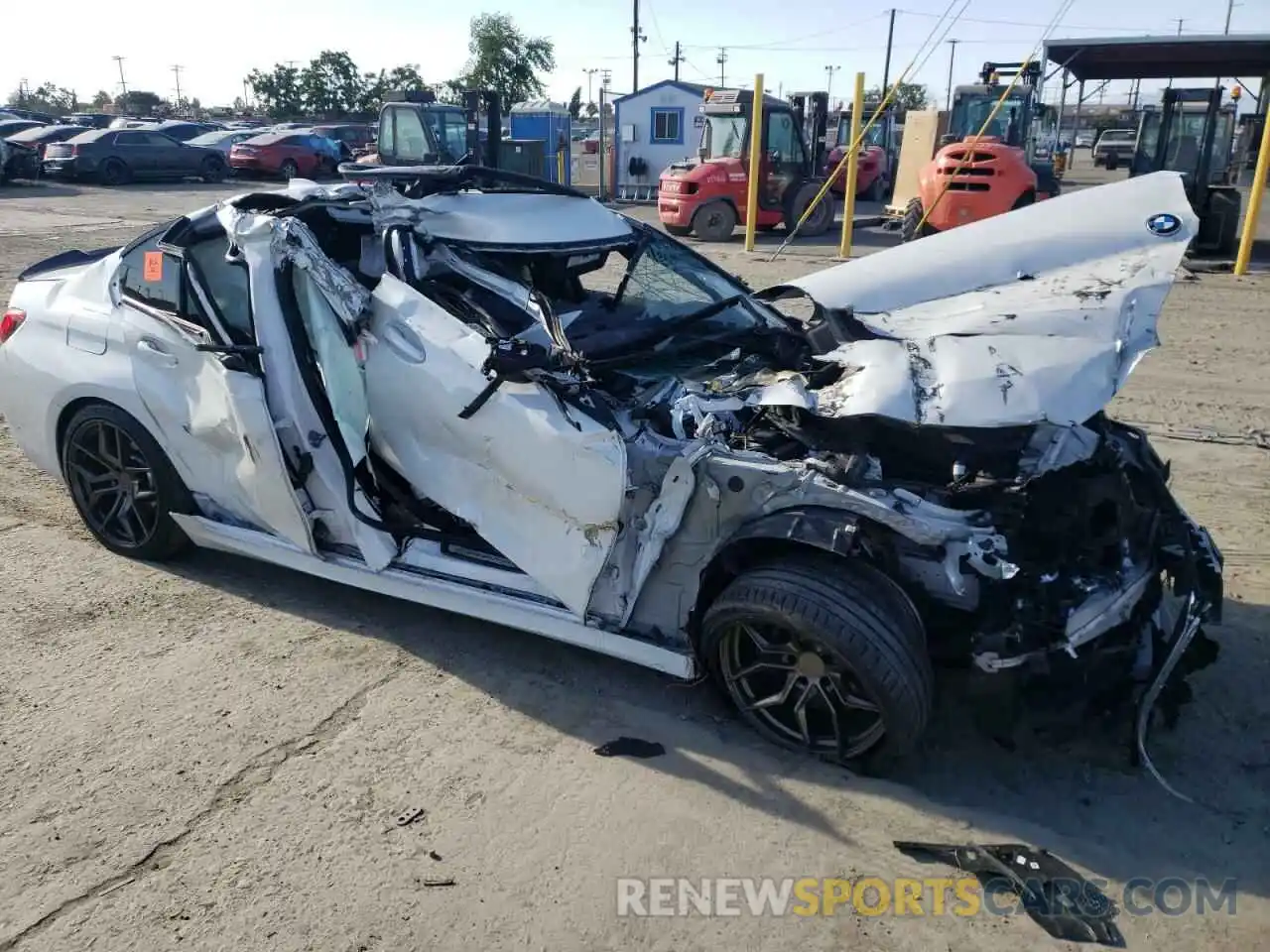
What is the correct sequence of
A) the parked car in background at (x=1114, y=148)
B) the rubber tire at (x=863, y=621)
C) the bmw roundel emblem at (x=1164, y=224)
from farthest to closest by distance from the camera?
the parked car in background at (x=1114, y=148) → the bmw roundel emblem at (x=1164, y=224) → the rubber tire at (x=863, y=621)

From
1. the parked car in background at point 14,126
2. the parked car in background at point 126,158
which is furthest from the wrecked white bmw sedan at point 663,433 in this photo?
the parked car in background at point 14,126

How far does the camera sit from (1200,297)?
420 inches

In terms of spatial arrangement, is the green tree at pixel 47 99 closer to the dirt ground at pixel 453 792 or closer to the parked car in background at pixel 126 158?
the parked car in background at pixel 126 158

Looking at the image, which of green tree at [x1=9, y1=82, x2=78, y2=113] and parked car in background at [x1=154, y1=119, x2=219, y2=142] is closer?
parked car in background at [x1=154, y1=119, x2=219, y2=142]

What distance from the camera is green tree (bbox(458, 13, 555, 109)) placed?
2239 inches

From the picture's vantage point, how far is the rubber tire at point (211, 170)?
28594 millimetres

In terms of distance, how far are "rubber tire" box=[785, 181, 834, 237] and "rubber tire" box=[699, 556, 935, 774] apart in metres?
14.0

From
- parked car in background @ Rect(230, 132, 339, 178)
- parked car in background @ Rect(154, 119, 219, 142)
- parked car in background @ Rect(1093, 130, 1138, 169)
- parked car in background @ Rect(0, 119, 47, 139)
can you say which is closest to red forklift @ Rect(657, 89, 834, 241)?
parked car in background @ Rect(230, 132, 339, 178)

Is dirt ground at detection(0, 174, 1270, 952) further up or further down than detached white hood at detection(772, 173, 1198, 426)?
further down

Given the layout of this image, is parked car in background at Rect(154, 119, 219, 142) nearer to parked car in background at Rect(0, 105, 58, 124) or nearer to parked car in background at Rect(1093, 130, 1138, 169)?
parked car in background at Rect(0, 105, 58, 124)

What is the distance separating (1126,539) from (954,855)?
119cm

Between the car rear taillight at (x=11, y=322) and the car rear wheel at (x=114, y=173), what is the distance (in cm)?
2569

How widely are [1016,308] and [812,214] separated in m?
13.6

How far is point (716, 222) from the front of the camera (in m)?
16.1
